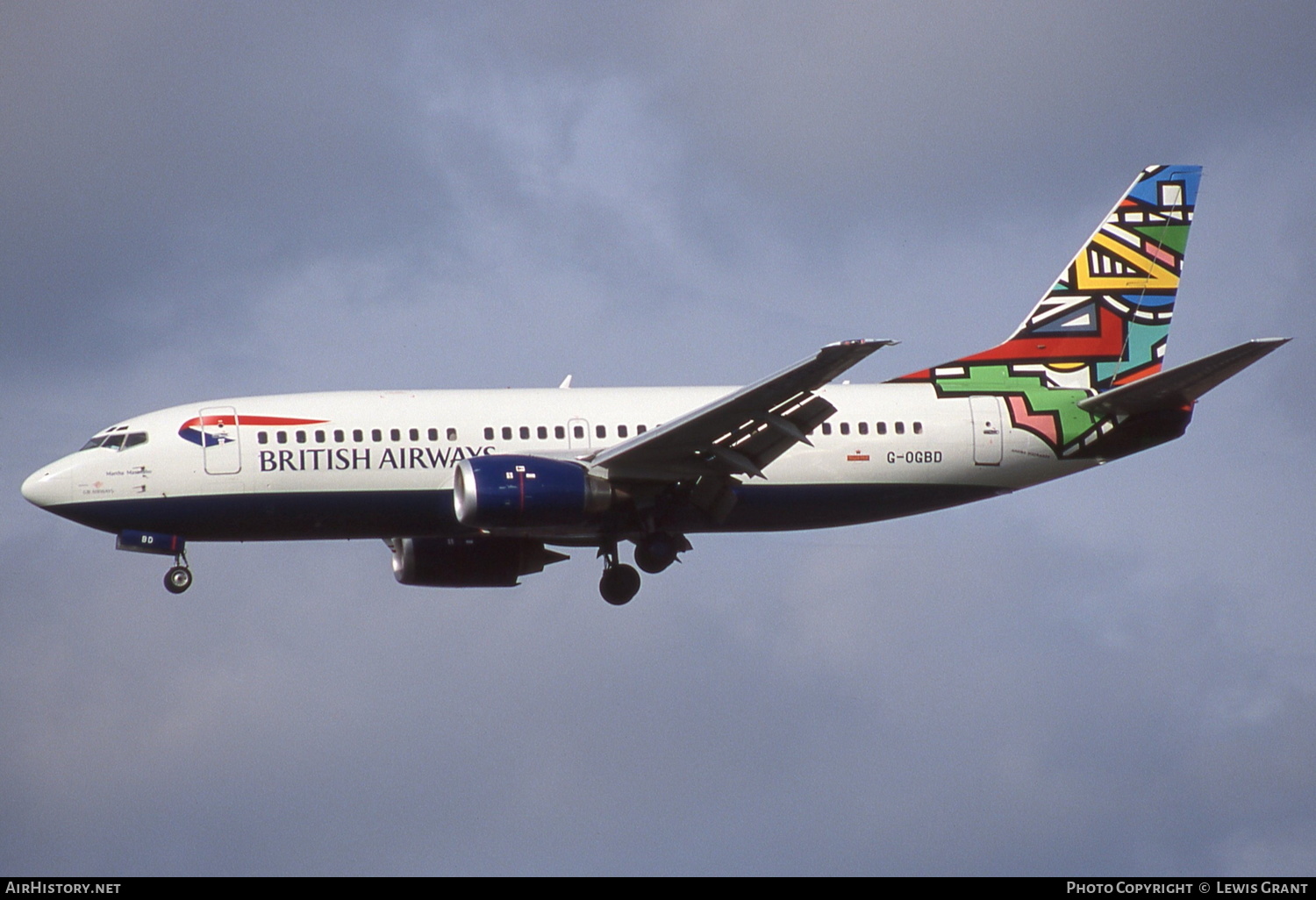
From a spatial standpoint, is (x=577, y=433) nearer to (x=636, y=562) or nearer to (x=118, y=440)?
(x=636, y=562)

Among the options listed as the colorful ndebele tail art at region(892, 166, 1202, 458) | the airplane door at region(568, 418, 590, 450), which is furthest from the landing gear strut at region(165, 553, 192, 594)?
the colorful ndebele tail art at region(892, 166, 1202, 458)

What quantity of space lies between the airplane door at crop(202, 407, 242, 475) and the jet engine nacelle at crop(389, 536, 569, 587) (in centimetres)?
556

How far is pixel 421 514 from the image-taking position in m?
42.1

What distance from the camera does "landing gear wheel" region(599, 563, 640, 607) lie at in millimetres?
44875

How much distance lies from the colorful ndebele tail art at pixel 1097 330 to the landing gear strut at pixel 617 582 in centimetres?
773

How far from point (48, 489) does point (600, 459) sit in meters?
12.0

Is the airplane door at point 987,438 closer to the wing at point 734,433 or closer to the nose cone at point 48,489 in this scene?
the wing at point 734,433

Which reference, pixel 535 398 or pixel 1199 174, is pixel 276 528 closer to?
pixel 535 398

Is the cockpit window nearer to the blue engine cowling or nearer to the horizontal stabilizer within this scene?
the blue engine cowling

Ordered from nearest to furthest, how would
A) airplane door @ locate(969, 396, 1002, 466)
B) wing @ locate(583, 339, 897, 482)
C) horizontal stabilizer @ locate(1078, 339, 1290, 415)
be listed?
wing @ locate(583, 339, 897, 482), horizontal stabilizer @ locate(1078, 339, 1290, 415), airplane door @ locate(969, 396, 1002, 466)

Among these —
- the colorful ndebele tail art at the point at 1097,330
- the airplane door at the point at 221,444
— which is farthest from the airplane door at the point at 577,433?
the colorful ndebele tail art at the point at 1097,330

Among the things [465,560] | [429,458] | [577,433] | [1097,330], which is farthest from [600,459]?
[1097,330]

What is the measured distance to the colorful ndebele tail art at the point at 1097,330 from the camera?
44406 mm

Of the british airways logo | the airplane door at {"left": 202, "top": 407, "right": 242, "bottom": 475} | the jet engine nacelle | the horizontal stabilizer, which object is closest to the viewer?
the horizontal stabilizer
